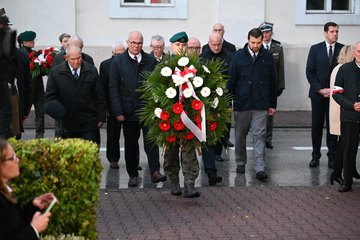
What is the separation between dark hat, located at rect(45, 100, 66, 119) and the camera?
11094 mm

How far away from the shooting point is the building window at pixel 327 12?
21031 millimetres

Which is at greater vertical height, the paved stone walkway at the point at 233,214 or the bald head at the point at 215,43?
the bald head at the point at 215,43

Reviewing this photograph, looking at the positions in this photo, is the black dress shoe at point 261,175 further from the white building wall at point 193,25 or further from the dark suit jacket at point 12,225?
the white building wall at point 193,25

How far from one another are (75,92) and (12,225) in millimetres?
5965

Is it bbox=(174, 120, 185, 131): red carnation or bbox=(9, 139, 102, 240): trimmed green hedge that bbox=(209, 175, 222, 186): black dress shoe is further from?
bbox=(9, 139, 102, 240): trimmed green hedge

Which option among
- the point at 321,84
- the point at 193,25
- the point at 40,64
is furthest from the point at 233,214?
the point at 193,25

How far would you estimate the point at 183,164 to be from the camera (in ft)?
35.6

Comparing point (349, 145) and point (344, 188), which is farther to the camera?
point (344, 188)

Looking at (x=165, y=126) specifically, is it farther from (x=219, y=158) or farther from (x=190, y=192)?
(x=219, y=158)

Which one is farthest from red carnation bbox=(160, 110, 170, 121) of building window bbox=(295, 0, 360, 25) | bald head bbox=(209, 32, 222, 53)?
building window bbox=(295, 0, 360, 25)

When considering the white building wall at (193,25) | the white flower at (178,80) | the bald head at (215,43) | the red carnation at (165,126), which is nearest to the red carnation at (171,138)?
the red carnation at (165,126)

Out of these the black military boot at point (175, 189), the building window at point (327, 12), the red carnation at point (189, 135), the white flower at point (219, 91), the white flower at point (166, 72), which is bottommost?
the black military boot at point (175, 189)

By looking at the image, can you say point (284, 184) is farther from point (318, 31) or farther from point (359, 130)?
point (318, 31)

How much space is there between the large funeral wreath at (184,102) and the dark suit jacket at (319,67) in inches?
130
